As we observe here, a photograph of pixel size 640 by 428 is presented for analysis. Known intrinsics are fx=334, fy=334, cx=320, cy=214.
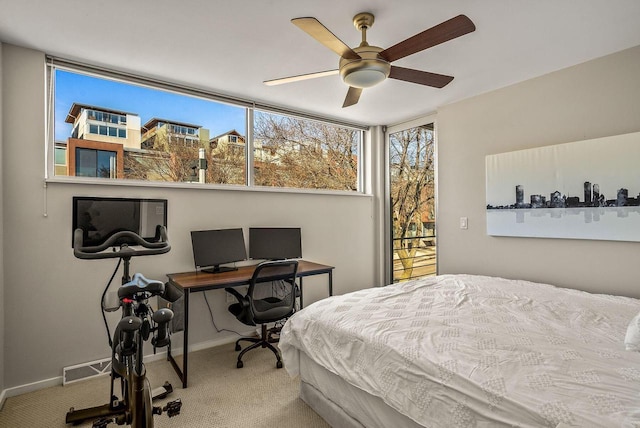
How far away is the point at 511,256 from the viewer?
3.12 meters

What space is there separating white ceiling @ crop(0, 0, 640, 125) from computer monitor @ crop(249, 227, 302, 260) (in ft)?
4.67

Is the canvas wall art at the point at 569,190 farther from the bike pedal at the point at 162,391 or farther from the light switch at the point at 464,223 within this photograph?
the bike pedal at the point at 162,391

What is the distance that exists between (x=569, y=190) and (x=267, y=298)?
266cm

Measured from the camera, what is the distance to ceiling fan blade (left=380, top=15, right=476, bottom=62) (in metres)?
1.63

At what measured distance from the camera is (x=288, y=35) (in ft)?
7.32

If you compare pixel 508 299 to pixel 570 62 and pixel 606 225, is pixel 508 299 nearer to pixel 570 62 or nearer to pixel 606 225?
pixel 606 225

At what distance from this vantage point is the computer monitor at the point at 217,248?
2.99m

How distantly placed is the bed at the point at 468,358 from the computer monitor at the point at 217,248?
1195 millimetres

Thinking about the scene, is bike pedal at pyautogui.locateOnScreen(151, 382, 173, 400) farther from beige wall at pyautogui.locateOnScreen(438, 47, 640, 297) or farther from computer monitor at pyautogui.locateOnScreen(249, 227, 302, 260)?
beige wall at pyautogui.locateOnScreen(438, 47, 640, 297)

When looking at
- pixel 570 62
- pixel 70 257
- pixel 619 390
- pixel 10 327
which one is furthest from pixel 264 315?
pixel 570 62

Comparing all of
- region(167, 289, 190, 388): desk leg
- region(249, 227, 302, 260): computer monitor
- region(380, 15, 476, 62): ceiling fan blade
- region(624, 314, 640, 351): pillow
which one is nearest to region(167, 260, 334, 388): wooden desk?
region(167, 289, 190, 388): desk leg

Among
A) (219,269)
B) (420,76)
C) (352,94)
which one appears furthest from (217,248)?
(420,76)

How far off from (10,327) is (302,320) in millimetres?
2088

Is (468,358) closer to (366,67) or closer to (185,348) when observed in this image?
(366,67)
